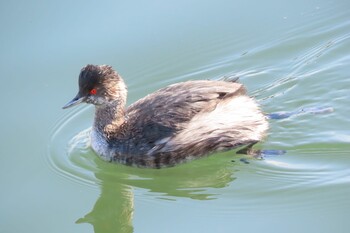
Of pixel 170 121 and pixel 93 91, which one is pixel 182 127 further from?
pixel 93 91

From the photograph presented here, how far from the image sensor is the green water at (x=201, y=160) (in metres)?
6.20

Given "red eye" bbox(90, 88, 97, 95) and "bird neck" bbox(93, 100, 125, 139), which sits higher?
"red eye" bbox(90, 88, 97, 95)

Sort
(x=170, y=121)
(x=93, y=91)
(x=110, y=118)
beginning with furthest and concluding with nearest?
1. (x=110, y=118)
2. (x=93, y=91)
3. (x=170, y=121)

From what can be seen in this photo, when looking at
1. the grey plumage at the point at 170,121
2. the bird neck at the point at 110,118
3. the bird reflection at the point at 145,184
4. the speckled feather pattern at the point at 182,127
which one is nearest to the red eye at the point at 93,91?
the grey plumage at the point at 170,121

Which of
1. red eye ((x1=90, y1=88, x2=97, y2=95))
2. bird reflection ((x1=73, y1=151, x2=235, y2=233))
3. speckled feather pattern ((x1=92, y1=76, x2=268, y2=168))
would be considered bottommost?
bird reflection ((x1=73, y1=151, x2=235, y2=233))

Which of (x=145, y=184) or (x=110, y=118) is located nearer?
(x=145, y=184)

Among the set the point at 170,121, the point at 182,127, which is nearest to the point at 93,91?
the point at 170,121

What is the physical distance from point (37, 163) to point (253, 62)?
278 cm

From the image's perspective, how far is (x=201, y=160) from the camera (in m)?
6.86

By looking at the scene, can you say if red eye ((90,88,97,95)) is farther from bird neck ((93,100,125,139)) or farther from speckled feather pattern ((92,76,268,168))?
speckled feather pattern ((92,76,268,168))

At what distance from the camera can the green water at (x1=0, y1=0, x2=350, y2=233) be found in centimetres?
620

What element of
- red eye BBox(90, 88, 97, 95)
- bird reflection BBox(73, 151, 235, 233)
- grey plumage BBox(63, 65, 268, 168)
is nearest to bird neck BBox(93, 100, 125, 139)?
grey plumage BBox(63, 65, 268, 168)

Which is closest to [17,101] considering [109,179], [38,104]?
[38,104]

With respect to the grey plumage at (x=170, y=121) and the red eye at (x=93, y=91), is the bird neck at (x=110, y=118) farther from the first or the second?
the red eye at (x=93, y=91)
